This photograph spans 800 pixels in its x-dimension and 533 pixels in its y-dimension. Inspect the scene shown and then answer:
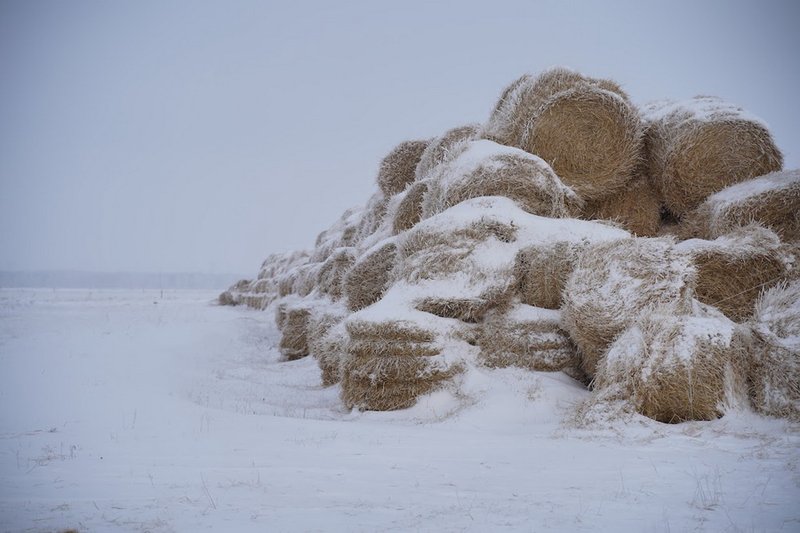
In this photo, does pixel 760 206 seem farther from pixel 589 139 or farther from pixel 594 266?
pixel 594 266

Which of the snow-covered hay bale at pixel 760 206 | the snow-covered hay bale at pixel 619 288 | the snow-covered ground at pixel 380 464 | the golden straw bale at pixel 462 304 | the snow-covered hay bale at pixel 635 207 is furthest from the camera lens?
the snow-covered hay bale at pixel 635 207

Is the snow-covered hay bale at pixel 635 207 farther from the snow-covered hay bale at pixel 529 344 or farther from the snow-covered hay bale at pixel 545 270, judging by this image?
the snow-covered hay bale at pixel 529 344

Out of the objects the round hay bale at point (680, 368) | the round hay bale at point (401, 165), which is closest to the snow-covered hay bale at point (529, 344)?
the round hay bale at point (680, 368)

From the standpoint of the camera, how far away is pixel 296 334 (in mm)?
10242

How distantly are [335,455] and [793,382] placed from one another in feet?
11.0

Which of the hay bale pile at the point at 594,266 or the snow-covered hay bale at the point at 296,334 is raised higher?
the hay bale pile at the point at 594,266

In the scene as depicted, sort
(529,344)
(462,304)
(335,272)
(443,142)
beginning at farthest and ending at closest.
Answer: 1. (335,272)
2. (443,142)
3. (462,304)
4. (529,344)

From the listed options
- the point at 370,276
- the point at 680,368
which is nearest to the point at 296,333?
the point at 370,276

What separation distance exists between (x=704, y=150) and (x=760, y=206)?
3.43 feet

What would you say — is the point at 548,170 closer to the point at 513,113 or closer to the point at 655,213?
the point at 513,113

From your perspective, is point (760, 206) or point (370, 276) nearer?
point (760, 206)

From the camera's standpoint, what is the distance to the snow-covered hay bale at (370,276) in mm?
8000

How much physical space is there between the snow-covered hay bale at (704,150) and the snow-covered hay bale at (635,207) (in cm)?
21

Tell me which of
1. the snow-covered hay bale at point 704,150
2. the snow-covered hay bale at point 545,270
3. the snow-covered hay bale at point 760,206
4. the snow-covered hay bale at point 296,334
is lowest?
the snow-covered hay bale at point 296,334
